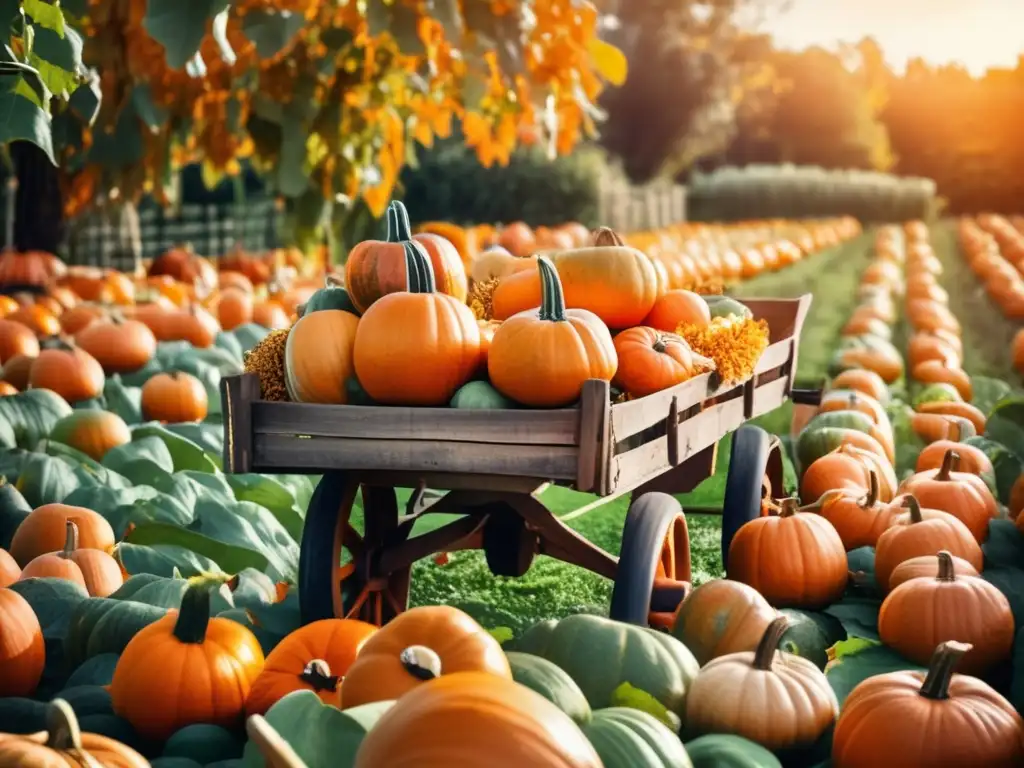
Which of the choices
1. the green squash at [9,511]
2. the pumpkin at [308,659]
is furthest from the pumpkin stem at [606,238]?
the green squash at [9,511]

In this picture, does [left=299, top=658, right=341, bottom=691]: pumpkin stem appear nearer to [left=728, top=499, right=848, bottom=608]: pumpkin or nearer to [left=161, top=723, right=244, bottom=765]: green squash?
[left=161, top=723, right=244, bottom=765]: green squash

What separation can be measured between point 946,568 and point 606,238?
1.50 meters

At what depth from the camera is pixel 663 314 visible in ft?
13.3

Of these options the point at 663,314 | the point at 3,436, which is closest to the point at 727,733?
the point at 663,314

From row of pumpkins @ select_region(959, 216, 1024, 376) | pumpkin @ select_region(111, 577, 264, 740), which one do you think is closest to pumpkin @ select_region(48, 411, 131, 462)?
pumpkin @ select_region(111, 577, 264, 740)

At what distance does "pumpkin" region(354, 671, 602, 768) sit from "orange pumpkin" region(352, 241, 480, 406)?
3.83 feet

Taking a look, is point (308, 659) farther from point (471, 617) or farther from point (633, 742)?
point (633, 742)

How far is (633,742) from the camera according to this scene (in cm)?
246

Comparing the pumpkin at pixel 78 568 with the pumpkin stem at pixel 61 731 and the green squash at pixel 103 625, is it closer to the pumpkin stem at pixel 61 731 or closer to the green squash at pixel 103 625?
the green squash at pixel 103 625

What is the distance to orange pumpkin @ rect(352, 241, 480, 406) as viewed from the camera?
10.8ft

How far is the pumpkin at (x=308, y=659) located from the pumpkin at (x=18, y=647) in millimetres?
626

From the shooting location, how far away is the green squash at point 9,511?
4.44 m

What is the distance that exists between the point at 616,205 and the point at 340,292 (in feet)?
61.2

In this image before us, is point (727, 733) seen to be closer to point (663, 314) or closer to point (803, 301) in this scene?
point (663, 314)
